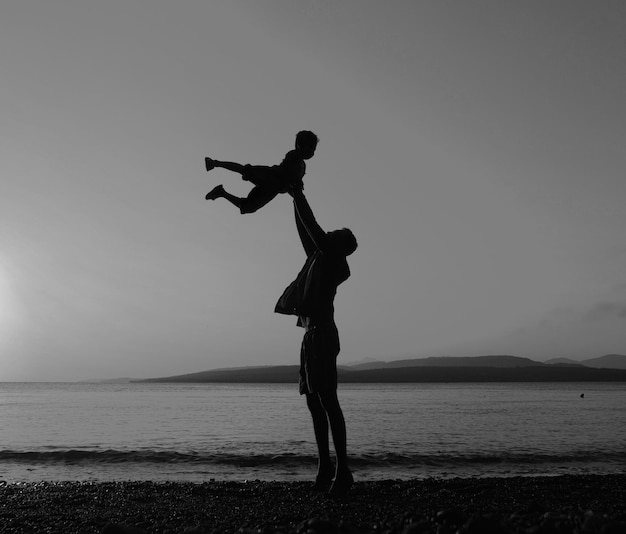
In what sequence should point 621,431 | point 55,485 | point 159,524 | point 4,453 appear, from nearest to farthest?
point 159,524
point 55,485
point 4,453
point 621,431

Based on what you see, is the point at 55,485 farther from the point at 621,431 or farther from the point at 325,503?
the point at 621,431

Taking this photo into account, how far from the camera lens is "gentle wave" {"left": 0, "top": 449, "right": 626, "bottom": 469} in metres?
12.2

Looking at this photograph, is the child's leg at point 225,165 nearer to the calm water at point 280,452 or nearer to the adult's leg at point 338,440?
the adult's leg at point 338,440

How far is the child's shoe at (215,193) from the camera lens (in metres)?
5.88

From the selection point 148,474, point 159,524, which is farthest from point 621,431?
point 159,524

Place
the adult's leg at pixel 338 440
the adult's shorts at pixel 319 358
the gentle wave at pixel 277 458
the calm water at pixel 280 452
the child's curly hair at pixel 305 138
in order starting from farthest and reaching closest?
1. the gentle wave at pixel 277 458
2. the calm water at pixel 280 452
3. the child's curly hair at pixel 305 138
4. the adult's shorts at pixel 319 358
5. the adult's leg at pixel 338 440

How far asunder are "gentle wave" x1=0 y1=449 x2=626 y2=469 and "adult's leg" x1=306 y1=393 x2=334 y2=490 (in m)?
5.91

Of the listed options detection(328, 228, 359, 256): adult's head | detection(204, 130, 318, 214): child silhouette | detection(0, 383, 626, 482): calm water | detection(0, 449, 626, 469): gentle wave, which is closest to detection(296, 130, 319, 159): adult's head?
detection(204, 130, 318, 214): child silhouette

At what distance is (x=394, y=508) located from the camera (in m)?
Answer: 5.11

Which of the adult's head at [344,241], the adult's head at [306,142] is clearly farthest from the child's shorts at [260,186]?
the adult's head at [344,241]

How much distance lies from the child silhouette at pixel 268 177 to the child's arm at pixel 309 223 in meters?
0.19

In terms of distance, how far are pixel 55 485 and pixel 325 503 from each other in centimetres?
447

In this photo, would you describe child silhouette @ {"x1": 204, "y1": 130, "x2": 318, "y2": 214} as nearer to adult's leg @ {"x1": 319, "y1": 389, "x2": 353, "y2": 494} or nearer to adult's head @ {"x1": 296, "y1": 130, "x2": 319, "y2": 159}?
adult's head @ {"x1": 296, "y1": 130, "x2": 319, "y2": 159}

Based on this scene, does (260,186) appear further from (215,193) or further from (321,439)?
(321,439)
